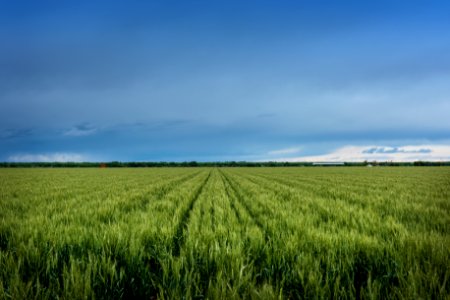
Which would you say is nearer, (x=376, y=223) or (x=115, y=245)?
(x=115, y=245)

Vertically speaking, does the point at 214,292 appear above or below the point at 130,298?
above

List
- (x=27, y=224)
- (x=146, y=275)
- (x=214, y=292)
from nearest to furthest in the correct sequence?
(x=214, y=292)
(x=146, y=275)
(x=27, y=224)

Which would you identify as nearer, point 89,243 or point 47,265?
point 47,265

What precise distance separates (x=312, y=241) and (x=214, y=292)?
179cm

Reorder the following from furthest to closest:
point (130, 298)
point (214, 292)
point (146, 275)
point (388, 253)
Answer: point (388, 253)
point (146, 275)
point (130, 298)
point (214, 292)

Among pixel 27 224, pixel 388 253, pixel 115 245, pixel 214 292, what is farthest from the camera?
pixel 27 224

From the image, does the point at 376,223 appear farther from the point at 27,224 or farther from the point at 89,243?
the point at 27,224

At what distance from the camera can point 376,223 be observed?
4.77 m

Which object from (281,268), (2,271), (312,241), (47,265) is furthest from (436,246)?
(2,271)

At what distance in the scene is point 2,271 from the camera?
2.47 metres

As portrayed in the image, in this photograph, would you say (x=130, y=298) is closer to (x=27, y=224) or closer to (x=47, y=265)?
(x=47, y=265)

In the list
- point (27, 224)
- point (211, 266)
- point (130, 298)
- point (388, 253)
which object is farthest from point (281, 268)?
point (27, 224)

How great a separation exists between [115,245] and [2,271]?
108cm

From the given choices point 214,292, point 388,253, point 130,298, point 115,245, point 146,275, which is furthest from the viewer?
point 115,245
